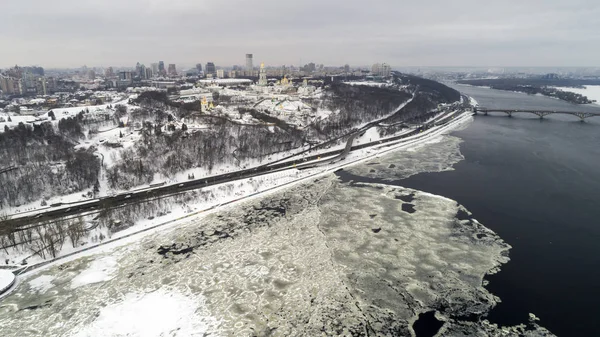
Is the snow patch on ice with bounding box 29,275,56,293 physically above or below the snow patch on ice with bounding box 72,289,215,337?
above

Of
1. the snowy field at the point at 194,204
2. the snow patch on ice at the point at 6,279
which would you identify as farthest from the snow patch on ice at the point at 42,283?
the snowy field at the point at 194,204

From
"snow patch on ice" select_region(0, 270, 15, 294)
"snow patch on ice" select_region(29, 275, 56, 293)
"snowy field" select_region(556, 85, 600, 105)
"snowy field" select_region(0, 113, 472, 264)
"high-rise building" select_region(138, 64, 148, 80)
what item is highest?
"high-rise building" select_region(138, 64, 148, 80)

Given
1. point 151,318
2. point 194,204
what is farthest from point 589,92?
point 151,318

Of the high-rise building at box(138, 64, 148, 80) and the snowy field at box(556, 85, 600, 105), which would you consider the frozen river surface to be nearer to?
the snowy field at box(556, 85, 600, 105)

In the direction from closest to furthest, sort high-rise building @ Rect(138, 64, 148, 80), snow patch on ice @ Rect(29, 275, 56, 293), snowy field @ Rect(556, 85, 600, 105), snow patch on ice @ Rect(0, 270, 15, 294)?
snow patch on ice @ Rect(0, 270, 15, 294) < snow patch on ice @ Rect(29, 275, 56, 293) < snowy field @ Rect(556, 85, 600, 105) < high-rise building @ Rect(138, 64, 148, 80)

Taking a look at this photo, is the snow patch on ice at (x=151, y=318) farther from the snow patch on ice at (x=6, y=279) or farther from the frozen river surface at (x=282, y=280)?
the snow patch on ice at (x=6, y=279)

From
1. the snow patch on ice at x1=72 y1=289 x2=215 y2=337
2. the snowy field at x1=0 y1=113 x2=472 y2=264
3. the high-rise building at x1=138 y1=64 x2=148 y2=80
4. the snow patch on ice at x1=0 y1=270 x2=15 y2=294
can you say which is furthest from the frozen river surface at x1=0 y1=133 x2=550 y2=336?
the high-rise building at x1=138 y1=64 x2=148 y2=80

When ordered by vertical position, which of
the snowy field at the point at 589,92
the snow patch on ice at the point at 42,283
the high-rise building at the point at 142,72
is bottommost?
the snow patch on ice at the point at 42,283
